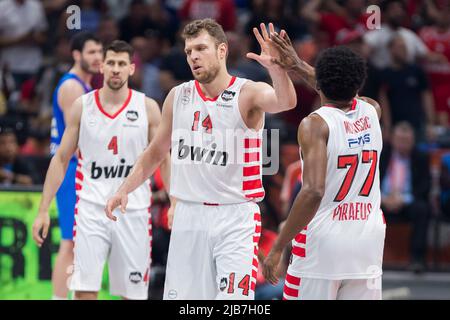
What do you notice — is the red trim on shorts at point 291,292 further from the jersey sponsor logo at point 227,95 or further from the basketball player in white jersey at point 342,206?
the jersey sponsor logo at point 227,95

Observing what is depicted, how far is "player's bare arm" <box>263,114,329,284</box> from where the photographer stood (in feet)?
19.4

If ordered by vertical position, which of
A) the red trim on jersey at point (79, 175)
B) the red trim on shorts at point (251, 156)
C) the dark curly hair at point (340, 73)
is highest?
the dark curly hair at point (340, 73)

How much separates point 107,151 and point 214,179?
1.73 m

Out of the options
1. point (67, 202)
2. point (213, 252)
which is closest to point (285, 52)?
point (213, 252)

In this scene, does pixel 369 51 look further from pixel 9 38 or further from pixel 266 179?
pixel 9 38

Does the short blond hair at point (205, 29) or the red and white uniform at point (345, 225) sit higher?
the short blond hair at point (205, 29)

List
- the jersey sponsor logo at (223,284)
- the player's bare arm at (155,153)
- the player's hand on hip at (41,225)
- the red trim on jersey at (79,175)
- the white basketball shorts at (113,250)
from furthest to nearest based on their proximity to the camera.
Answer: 1. the red trim on jersey at (79,175)
2. the white basketball shorts at (113,250)
3. the player's hand on hip at (41,225)
4. the player's bare arm at (155,153)
5. the jersey sponsor logo at (223,284)

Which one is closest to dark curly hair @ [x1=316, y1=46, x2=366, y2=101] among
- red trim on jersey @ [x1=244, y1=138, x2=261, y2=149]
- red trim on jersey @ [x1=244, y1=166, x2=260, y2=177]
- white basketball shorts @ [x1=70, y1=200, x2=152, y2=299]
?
red trim on jersey @ [x1=244, y1=138, x2=261, y2=149]

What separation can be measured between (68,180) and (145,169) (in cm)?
201

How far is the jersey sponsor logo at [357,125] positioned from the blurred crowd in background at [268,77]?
4.68 m

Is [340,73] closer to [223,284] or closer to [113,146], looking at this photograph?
[223,284]

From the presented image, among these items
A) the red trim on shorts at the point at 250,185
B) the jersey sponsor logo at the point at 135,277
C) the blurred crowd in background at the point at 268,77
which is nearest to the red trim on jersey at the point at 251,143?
the red trim on shorts at the point at 250,185

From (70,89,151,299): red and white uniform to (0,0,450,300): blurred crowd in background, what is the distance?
8.61 feet

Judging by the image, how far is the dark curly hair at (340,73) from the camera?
20.3ft
